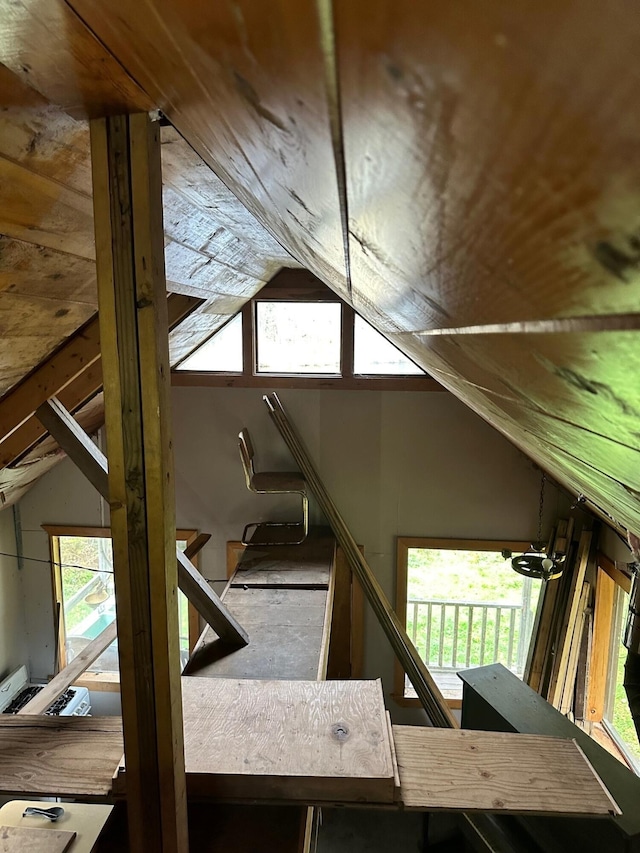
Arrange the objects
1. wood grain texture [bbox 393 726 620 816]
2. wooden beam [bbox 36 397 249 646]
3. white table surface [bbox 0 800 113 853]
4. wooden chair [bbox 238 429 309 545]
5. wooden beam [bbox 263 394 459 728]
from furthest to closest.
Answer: wooden chair [bbox 238 429 309 545]
wooden beam [bbox 263 394 459 728]
wooden beam [bbox 36 397 249 646]
white table surface [bbox 0 800 113 853]
wood grain texture [bbox 393 726 620 816]

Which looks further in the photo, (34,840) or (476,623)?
(476,623)

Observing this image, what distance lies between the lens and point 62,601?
190 inches

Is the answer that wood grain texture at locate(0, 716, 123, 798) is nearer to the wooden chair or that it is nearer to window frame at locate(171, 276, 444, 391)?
the wooden chair

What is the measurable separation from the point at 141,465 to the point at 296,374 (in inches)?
123

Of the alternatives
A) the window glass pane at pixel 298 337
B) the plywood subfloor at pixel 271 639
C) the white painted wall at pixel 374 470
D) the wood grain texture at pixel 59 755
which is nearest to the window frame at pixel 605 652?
the white painted wall at pixel 374 470

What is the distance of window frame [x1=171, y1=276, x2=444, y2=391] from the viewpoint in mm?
4121

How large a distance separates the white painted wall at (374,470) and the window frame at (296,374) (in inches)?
3.0

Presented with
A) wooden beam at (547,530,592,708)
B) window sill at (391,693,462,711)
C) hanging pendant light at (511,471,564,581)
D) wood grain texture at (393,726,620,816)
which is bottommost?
window sill at (391,693,462,711)

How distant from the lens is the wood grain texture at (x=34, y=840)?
1.45 metres

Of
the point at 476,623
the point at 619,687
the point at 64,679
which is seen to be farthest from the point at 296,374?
the point at 619,687

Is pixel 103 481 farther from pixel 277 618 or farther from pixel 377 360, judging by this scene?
pixel 377 360

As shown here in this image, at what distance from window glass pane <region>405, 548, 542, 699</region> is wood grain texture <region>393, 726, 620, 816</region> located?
2920 millimetres

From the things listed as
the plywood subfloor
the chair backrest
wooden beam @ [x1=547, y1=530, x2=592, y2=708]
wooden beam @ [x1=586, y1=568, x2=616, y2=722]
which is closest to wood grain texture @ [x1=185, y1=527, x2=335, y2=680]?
the plywood subfloor

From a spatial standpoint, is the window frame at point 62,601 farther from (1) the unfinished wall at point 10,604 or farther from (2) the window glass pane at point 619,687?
(2) the window glass pane at point 619,687
